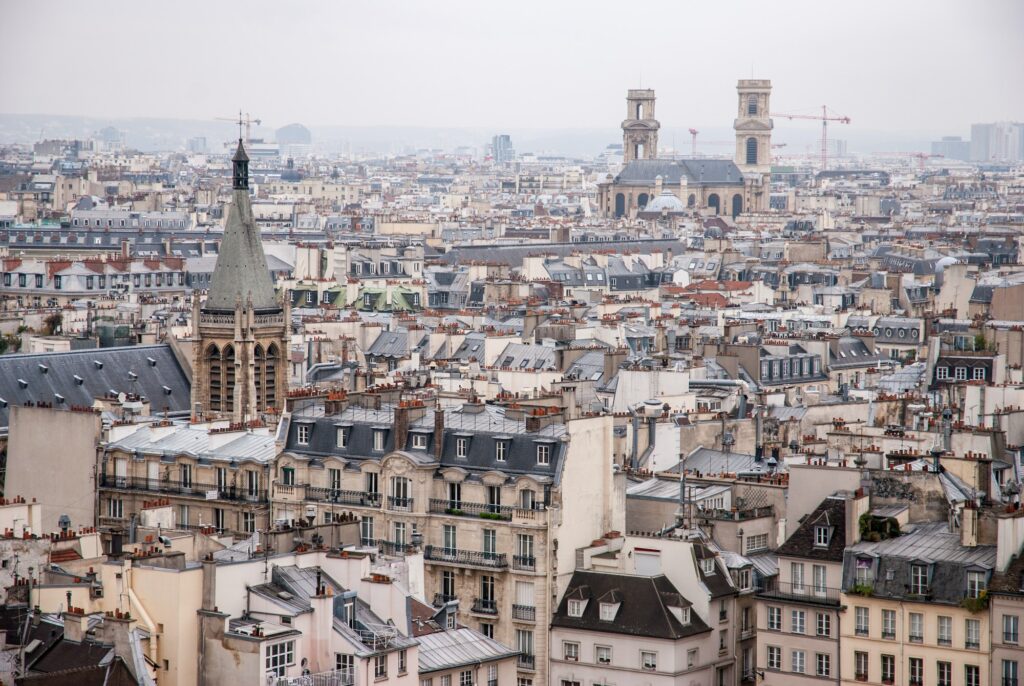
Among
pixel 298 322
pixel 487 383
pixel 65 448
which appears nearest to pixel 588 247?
pixel 298 322

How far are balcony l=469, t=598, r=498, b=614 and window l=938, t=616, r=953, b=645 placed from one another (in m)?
7.88

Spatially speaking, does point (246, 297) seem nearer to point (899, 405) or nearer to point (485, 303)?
point (899, 405)

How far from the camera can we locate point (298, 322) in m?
84.6

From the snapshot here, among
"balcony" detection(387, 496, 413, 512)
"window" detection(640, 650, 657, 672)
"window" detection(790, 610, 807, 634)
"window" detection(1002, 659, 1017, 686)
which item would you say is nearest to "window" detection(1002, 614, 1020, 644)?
"window" detection(1002, 659, 1017, 686)

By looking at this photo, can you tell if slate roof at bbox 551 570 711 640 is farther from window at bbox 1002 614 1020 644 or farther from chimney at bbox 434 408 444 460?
window at bbox 1002 614 1020 644

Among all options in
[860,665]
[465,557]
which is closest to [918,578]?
[860,665]

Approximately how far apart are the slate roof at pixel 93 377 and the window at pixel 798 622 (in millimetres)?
24731

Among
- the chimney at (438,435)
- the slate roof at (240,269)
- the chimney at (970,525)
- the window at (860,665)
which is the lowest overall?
the window at (860,665)

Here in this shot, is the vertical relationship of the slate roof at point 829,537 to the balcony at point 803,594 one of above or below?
above

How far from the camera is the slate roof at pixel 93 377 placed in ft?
191

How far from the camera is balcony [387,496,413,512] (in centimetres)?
4116

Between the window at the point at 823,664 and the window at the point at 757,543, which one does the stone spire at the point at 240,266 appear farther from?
the window at the point at 823,664

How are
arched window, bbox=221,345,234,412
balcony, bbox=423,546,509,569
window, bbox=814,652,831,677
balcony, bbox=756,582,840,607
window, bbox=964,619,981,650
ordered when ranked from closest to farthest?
window, bbox=964,619,981,650, window, bbox=814,652,831,677, balcony, bbox=756,582,840,607, balcony, bbox=423,546,509,569, arched window, bbox=221,345,234,412

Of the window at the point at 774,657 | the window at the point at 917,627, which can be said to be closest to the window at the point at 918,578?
the window at the point at 917,627
